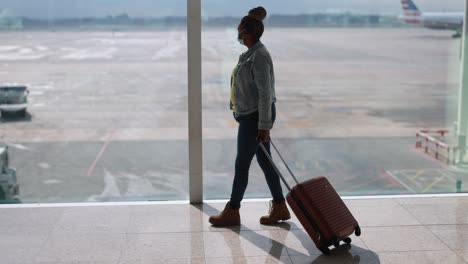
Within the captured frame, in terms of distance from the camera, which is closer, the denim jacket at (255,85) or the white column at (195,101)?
the denim jacket at (255,85)

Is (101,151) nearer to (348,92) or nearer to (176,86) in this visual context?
(176,86)

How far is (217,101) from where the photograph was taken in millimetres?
5039

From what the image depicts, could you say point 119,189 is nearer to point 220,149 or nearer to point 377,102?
point 220,149

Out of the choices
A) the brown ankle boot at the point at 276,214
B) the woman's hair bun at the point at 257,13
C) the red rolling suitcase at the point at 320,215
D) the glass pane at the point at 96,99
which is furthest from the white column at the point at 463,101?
the glass pane at the point at 96,99

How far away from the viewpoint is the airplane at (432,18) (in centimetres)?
534

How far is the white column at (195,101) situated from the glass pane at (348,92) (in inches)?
5.1

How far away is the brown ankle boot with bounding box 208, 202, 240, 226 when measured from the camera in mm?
4344

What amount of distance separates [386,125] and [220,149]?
1.84m

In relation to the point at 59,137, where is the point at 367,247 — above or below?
below

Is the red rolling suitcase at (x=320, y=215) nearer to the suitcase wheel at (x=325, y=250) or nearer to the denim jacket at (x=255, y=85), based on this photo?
the suitcase wheel at (x=325, y=250)

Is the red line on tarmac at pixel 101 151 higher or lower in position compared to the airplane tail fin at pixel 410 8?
lower

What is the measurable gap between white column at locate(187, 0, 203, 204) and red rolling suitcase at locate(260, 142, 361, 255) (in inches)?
47.8

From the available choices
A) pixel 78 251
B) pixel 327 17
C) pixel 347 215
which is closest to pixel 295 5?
pixel 327 17

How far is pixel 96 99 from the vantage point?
Result: 17.0 ft
